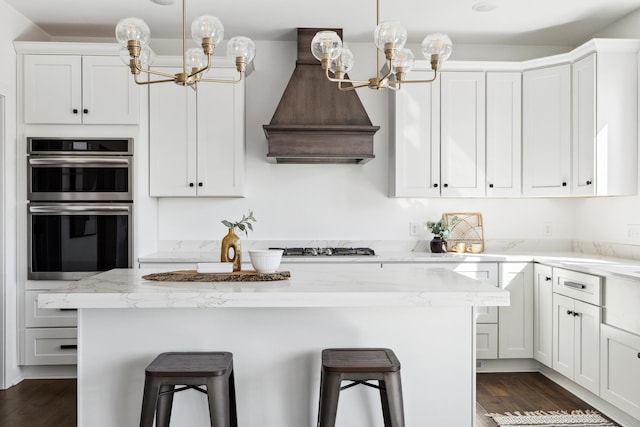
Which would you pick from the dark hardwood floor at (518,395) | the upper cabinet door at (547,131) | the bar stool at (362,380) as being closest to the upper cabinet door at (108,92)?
the bar stool at (362,380)

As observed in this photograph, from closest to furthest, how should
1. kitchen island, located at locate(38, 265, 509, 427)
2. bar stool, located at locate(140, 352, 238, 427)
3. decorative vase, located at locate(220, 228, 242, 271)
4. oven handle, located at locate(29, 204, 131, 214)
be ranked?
bar stool, located at locate(140, 352, 238, 427), kitchen island, located at locate(38, 265, 509, 427), decorative vase, located at locate(220, 228, 242, 271), oven handle, located at locate(29, 204, 131, 214)

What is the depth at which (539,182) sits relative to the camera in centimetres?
421

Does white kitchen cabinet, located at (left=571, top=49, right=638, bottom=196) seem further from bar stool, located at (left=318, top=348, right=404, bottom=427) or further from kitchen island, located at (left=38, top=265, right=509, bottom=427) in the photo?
bar stool, located at (left=318, top=348, right=404, bottom=427)

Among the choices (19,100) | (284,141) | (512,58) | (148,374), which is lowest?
(148,374)

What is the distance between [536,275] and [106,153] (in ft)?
10.9

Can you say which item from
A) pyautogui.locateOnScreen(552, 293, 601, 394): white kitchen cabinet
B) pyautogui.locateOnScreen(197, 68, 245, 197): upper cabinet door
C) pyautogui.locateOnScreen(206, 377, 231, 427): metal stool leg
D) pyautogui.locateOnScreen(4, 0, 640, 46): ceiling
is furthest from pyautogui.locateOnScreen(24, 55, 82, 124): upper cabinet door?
pyautogui.locateOnScreen(552, 293, 601, 394): white kitchen cabinet

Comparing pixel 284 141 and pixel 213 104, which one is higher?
pixel 213 104

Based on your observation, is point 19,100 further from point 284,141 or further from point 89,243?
point 284,141

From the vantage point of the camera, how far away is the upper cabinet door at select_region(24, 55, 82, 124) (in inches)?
153

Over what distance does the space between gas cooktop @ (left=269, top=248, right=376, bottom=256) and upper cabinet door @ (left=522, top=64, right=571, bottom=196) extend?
1.38 m

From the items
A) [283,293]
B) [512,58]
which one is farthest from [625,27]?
[283,293]

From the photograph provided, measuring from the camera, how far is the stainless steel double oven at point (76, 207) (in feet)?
12.6

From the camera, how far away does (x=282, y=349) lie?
7.89ft

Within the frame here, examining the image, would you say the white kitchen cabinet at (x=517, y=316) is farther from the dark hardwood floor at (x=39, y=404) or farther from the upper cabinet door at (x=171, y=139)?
the dark hardwood floor at (x=39, y=404)
